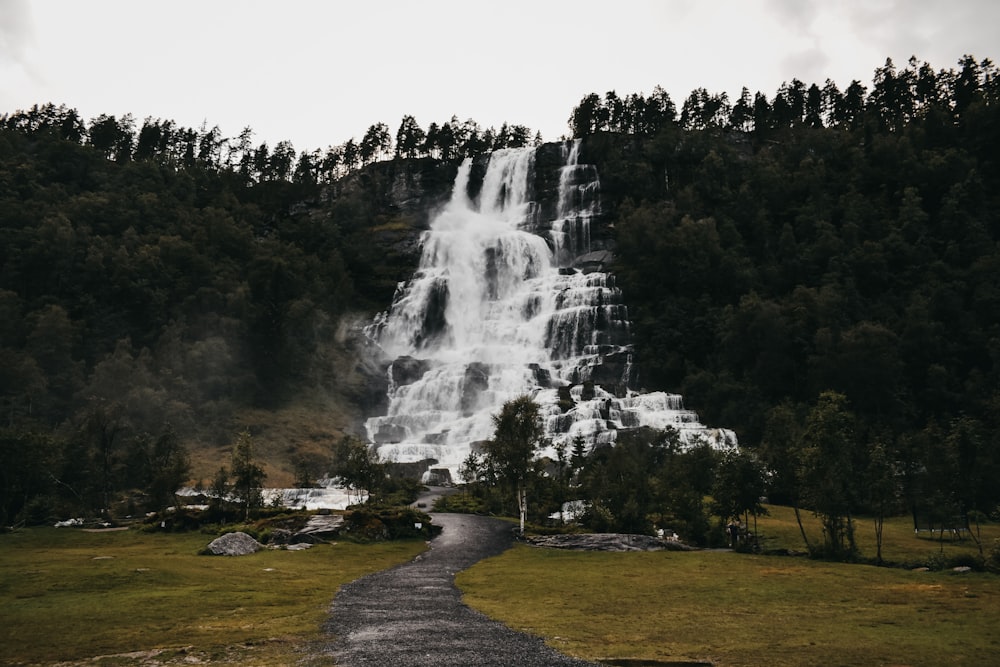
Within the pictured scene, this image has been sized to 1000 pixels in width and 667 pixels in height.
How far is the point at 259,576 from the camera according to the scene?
31312 mm

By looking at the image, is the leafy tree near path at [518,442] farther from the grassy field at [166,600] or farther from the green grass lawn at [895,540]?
the green grass lawn at [895,540]

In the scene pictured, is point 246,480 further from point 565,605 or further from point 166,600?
point 565,605

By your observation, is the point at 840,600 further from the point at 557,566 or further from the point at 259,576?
the point at 259,576

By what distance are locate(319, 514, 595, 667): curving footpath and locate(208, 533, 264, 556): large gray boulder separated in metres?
11.0

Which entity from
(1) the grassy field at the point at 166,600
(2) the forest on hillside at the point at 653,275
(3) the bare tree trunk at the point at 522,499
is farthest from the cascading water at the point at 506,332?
(1) the grassy field at the point at 166,600

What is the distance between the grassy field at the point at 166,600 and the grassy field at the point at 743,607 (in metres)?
6.86

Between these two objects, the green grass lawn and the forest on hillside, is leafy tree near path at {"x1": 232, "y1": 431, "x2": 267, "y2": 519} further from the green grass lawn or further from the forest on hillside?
the green grass lawn

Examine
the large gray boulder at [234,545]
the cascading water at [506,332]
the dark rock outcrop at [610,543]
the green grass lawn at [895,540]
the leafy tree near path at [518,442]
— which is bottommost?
the large gray boulder at [234,545]

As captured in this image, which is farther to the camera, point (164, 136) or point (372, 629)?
point (164, 136)

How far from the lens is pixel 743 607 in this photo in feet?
78.0

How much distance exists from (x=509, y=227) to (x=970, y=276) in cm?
8122

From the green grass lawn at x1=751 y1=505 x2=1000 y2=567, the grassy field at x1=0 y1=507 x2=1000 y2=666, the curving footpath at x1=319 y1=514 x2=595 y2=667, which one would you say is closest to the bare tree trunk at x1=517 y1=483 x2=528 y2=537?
the grassy field at x1=0 y1=507 x2=1000 y2=666

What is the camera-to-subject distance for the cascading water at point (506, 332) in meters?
92.2

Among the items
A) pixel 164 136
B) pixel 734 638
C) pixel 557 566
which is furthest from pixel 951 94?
pixel 164 136
